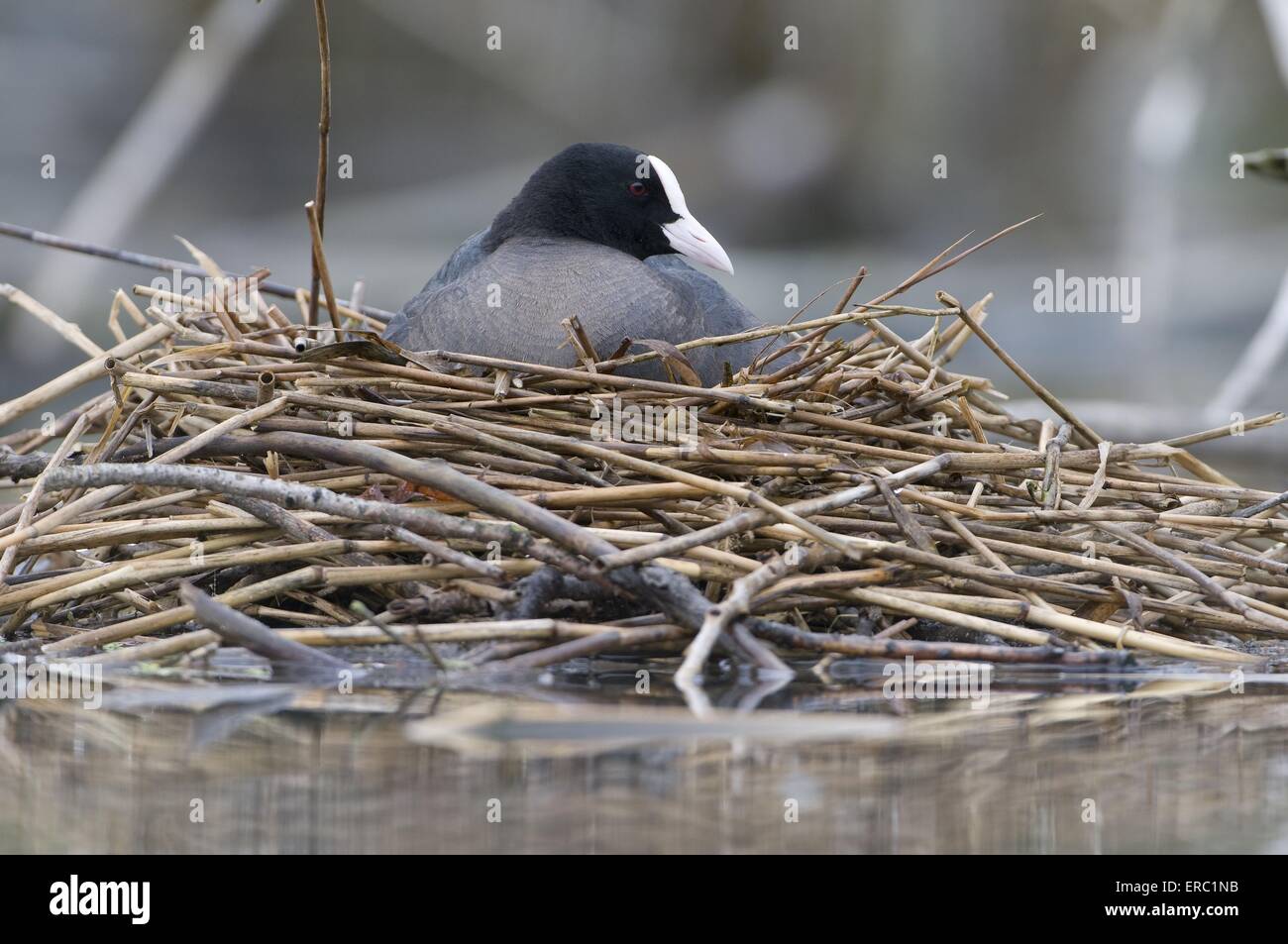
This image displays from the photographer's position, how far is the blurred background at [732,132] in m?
11.1

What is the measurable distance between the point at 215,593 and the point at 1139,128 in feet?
30.7

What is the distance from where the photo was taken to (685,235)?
3.76 m

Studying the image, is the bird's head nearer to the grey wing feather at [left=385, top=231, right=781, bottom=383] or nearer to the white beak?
the white beak

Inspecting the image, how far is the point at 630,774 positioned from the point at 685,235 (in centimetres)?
214

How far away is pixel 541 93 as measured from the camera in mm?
12766

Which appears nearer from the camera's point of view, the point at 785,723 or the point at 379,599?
the point at 785,723

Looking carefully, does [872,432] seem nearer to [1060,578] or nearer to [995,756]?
[1060,578]

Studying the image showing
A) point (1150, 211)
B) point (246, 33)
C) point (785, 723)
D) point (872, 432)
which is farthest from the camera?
point (246, 33)

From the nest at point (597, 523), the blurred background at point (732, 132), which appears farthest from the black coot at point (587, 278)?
the blurred background at point (732, 132)

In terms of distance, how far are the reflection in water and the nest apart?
16 cm

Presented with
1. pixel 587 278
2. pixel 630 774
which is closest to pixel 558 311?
pixel 587 278

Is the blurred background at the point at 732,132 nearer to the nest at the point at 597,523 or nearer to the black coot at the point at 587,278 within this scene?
the black coot at the point at 587,278

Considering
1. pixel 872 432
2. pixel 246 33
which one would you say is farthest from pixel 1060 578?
pixel 246 33

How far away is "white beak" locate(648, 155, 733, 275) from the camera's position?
12.2 ft
